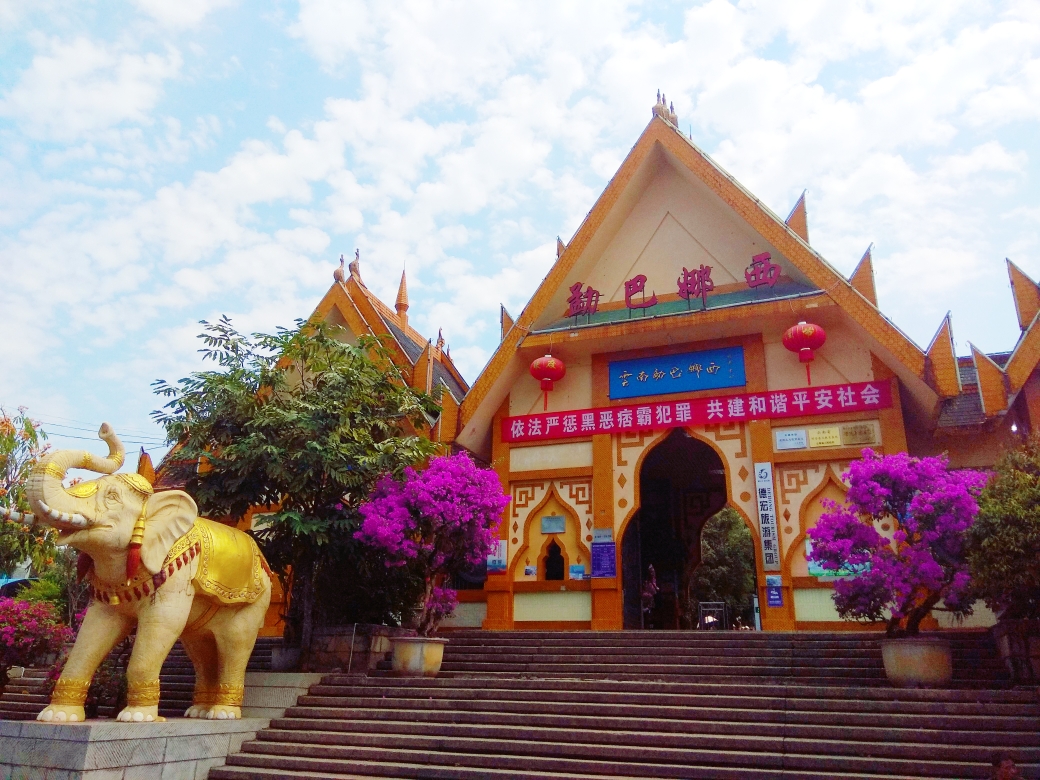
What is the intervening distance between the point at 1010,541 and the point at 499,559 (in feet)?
26.8

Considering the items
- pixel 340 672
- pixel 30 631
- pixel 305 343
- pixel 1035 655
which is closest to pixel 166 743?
pixel 340 672

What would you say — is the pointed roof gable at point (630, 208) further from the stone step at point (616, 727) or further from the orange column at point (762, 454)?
the stone step at point (616, 727)

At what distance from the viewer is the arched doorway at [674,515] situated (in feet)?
58.3

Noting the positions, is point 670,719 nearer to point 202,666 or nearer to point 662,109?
point 202,666

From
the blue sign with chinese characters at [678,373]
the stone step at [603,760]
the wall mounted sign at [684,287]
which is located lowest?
the stone step at [603,760]

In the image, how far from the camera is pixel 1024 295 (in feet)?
38.8

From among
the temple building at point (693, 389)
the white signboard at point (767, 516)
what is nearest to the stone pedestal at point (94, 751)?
the temple building at point (693, 389)

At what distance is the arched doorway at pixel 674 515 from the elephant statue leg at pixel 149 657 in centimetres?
1136

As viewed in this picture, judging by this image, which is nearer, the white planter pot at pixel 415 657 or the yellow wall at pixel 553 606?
the white planter pot at pixel 415 657

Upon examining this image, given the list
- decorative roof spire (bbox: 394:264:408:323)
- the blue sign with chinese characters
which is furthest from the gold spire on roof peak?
the blue sign with chinese characters

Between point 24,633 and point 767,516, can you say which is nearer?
point 24,633

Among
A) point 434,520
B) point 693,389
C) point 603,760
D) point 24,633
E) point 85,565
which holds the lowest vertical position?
point 603,760

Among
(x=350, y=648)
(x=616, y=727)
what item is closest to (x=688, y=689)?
(x=616, y=727)

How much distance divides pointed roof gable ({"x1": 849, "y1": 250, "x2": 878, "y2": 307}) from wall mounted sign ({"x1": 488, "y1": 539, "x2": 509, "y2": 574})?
7.10 meters
